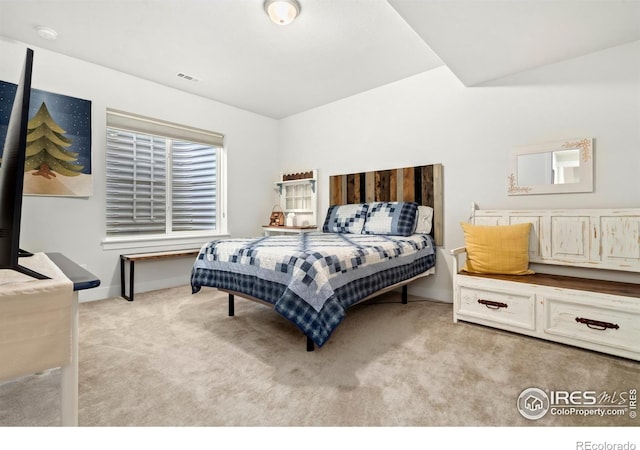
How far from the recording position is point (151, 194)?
3678mm

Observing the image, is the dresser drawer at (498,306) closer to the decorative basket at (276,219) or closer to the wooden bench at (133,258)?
the decorative basket at (276,219)

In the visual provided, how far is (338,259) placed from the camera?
1.99m

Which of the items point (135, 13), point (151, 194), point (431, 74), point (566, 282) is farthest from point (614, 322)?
point (151, 194)

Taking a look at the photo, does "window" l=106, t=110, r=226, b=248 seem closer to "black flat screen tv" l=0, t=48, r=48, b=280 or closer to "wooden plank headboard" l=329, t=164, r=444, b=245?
"wooden plank headboard" l=329, t=164, r=444, b=245

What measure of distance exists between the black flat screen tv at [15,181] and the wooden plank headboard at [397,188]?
3103mm

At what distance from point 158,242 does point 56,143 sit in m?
1.35

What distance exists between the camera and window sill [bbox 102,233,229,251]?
3254mm

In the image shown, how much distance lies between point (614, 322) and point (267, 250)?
224 cm

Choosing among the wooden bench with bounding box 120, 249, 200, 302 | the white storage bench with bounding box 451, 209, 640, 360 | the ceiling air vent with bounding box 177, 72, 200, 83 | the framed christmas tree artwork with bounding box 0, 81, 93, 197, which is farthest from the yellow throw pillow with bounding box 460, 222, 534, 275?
the framed christmas tree artwork with bounding box 0, 81, 93, 197

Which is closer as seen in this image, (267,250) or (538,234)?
(267,250)

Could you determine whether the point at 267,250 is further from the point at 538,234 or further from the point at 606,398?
the point at 538,234

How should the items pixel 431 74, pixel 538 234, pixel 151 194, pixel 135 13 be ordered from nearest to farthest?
1. pixel 135 13
2. pixel 538 234
3. pixel 431 74
4. pixel 151 194

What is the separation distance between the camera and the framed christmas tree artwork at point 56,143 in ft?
8.85

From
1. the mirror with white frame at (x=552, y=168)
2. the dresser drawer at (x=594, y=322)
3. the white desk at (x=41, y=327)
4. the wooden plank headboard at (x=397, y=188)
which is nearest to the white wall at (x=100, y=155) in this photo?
the wooden plank headboard at (x=397, y=188)
